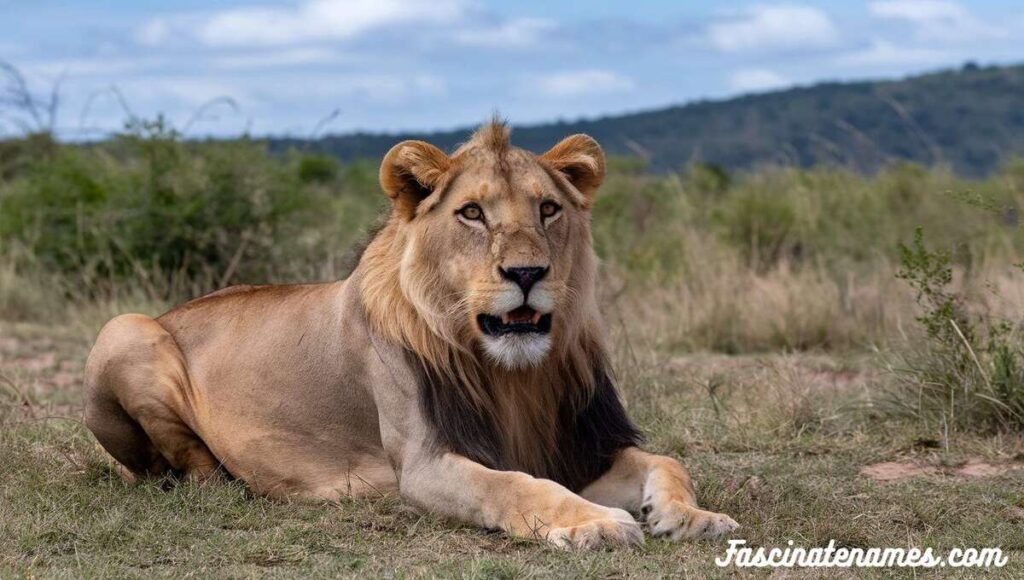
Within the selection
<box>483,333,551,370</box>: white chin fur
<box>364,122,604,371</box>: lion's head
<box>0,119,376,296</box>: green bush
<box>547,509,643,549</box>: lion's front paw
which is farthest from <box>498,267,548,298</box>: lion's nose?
<box>0,119,376,296</box>: green bush

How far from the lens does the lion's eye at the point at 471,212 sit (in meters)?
4.55

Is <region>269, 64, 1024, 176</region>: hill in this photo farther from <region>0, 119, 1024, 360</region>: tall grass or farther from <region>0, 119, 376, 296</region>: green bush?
<region>0, 119, 376, 296</region>: green bush

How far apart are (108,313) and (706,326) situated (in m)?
4.05

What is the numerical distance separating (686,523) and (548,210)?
3.44ft

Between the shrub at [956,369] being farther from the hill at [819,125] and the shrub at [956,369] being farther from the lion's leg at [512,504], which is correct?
the hill at [819,125]

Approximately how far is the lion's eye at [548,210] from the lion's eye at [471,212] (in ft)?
0.66

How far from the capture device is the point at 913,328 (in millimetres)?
7102

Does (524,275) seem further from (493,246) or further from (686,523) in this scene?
(686,523)

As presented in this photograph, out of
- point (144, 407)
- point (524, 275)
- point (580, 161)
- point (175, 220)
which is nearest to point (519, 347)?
point (524, 275)

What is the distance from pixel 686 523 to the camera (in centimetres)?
434

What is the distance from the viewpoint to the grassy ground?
4.19 meters

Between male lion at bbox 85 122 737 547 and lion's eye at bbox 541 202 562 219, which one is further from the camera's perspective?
lion's eye at bbox 541 202 562 219

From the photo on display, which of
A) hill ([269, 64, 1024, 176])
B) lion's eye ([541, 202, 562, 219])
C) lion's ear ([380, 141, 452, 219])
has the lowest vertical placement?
hill ([269, 64, 1024, 176])

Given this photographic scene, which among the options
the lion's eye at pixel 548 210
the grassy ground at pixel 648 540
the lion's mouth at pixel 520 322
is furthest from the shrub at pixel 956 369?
the lion's mouth at pixel 520 322
